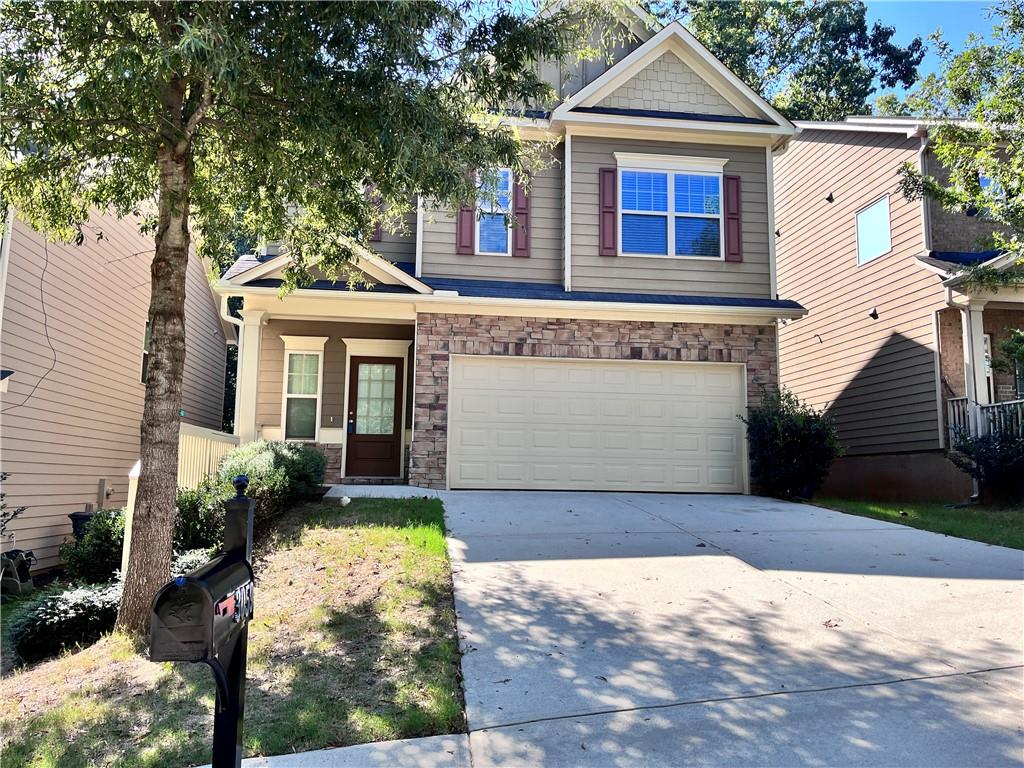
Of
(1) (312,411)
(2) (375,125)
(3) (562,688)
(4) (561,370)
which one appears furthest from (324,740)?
(1) (312,411)

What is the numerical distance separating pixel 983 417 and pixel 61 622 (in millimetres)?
12273

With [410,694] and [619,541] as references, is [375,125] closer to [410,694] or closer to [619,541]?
[410,694]

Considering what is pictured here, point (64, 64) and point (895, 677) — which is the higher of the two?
point (64, 64)

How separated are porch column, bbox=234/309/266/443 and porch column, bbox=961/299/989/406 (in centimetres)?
1109

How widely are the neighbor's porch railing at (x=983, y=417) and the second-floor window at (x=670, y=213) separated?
4.63 metres

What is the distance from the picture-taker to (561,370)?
10.8 m

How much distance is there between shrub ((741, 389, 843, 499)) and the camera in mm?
Result: 10281

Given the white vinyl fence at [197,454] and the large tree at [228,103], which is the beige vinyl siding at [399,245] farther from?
the large tree at [228,103]

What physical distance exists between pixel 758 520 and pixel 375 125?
6116 millimetres


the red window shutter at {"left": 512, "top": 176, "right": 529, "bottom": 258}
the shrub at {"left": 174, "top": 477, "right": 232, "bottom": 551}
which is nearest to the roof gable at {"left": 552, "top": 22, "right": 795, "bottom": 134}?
the red window shutter at {"left": 512, "top": 176, "right": 529, "bottom": 258}

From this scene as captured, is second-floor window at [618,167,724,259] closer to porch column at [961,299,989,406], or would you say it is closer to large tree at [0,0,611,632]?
porch column at [961,299,989,406]

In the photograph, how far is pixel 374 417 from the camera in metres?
11.8

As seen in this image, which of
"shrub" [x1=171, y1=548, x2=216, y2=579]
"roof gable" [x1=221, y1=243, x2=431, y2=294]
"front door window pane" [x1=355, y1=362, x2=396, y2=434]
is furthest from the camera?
"front door window pane" [x1=355, y1=362, x2=396, y2=434]

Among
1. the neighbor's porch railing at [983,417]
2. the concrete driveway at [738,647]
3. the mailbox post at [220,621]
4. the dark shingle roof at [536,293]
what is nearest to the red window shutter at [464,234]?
the dark shingle roof at [536,293]
